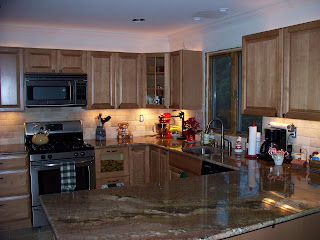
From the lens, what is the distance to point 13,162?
4.29 meters

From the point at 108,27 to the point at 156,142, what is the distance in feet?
5.76

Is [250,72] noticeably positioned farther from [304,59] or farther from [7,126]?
[7,126]

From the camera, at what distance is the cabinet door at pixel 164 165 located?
14.9 feet

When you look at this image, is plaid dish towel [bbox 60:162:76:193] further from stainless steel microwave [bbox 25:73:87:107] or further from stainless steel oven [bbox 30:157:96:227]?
stainless steel microwave [bbox 25:73:87:107]

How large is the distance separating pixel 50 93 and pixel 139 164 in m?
1.57

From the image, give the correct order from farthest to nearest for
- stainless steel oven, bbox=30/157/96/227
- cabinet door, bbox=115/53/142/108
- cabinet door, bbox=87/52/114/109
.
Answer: cabinet door, bbox=115/53/142/108 → cabinet door, bbox=87/52/114/109 → stainless steel oven, bbox=30/157/96/227

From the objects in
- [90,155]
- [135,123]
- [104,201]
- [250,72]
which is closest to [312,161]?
[250,72]

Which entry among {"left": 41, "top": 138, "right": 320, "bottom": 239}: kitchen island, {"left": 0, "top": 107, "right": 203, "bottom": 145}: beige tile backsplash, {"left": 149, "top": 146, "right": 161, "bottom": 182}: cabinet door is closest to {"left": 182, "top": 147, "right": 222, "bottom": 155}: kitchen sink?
{"left": 149, "top": 146, "right": 161, "bottom": 182}: cabinet door

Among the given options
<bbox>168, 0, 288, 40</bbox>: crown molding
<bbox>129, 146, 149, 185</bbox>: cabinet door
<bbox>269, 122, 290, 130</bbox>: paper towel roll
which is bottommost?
<bbox>129, 146, 149, 185</bbox>: cabinet door

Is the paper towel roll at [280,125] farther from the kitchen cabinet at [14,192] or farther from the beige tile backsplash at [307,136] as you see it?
the kitchen cabinet at [14,192]

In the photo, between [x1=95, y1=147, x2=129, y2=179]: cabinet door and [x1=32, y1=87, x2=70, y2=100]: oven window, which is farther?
[x1=95, y1=147, x2=129, y2=179]: cabinet door

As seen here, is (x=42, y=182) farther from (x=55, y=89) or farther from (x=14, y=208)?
(x=55, y=89)

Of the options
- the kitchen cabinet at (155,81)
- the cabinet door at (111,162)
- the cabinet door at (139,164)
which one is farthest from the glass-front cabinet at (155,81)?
the cabinet door at (111,162)

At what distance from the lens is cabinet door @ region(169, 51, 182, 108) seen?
493 cm
